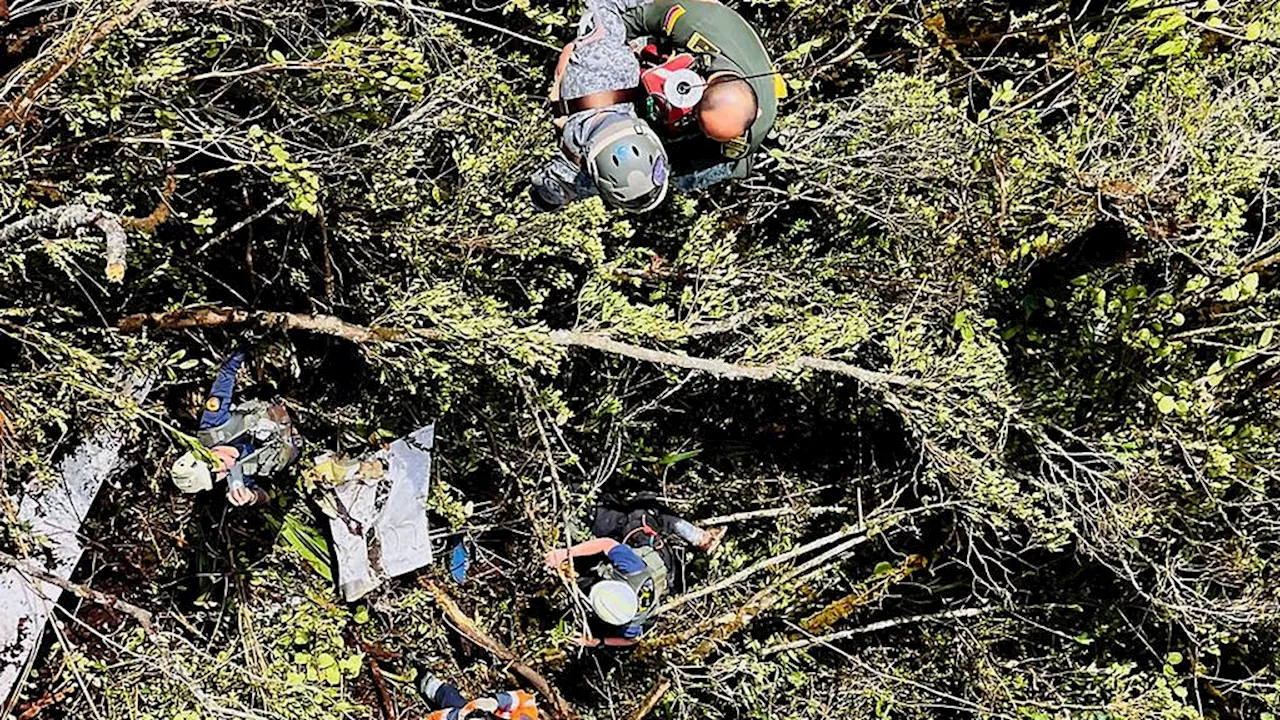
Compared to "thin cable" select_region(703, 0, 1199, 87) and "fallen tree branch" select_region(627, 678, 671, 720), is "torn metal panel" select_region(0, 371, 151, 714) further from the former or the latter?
"thin cable" select_region(703, 0, 1199, 87)

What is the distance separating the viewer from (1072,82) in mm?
4293

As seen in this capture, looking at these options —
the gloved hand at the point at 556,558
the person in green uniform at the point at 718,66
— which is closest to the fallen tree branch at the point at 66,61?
the person in green uniform at the point at 718,66

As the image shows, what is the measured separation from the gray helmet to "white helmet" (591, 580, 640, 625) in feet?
5.36

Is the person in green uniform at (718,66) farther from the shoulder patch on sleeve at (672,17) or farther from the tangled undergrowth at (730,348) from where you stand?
the tangled undergrowth at (730,348)

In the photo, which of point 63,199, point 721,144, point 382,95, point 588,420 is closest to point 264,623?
point 588,420

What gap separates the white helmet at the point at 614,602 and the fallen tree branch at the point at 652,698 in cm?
65

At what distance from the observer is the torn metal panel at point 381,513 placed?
179 inches

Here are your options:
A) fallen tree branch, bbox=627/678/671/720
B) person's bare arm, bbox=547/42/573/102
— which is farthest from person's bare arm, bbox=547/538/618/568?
person's bare arm, bbox=547/42/573/102

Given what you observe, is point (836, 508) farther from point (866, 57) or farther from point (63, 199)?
point (63, 199)

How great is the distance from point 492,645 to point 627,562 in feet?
2.74

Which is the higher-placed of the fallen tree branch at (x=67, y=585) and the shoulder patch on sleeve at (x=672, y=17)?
the shoulder patch on sleeve at (x=672, y=17)

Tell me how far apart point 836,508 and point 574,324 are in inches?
58.6

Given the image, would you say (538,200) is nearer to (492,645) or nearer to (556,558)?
(556,558)

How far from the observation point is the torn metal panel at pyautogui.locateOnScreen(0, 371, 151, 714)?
3976 mm
